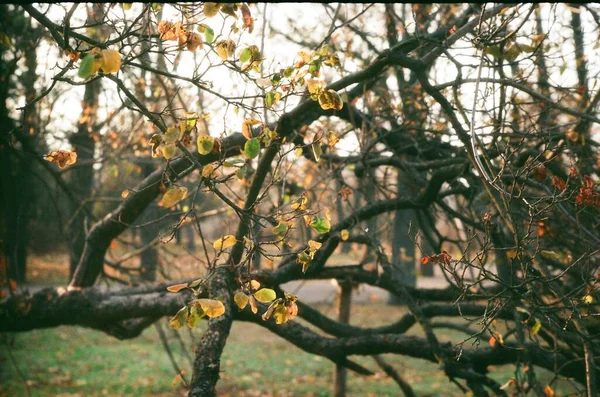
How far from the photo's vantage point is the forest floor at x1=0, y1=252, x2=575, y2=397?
9250mm

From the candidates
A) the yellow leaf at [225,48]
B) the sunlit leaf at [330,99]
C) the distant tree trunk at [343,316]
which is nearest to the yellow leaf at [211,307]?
the sunlit leaf at [330,99]

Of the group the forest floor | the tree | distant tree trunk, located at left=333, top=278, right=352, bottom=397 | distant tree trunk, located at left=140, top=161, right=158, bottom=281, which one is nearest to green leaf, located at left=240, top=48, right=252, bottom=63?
the tree

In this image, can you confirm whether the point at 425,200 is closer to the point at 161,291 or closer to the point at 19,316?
the point at 161,291

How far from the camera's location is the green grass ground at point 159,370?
9.27 m

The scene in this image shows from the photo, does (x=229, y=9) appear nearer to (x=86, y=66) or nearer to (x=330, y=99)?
(x=330, y=99)

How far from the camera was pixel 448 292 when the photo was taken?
5.30 metres

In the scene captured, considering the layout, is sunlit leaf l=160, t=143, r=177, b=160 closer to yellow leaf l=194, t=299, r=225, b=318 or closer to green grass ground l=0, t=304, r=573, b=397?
yellow leaf l=194, t=299, r=225, b=318

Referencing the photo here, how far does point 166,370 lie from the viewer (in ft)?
34.2

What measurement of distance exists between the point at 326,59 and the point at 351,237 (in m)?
2.18

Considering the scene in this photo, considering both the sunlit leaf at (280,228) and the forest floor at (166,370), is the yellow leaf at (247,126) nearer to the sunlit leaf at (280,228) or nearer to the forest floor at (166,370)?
the sunlit leaf at (280,228)

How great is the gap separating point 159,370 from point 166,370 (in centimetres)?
14

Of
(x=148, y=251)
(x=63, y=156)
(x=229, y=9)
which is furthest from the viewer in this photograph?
(x=148, y=251)

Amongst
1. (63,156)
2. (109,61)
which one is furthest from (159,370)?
(109,61)

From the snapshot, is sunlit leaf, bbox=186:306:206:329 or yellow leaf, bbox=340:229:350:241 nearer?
sunlit leaf, bbox=186:306:206:329
